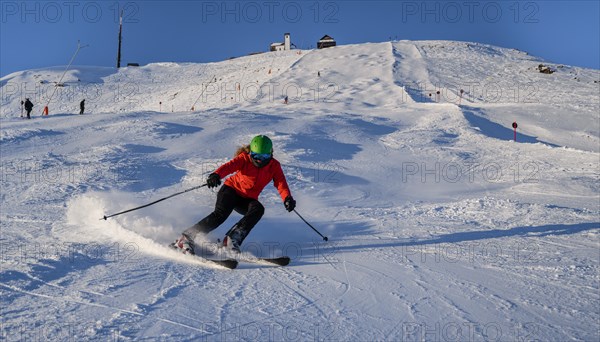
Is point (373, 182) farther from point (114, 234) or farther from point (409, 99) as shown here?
point (409, 99)

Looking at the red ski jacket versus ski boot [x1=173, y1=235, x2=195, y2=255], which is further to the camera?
the red ski jacket

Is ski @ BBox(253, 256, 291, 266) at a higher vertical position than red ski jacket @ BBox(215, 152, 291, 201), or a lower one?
lower

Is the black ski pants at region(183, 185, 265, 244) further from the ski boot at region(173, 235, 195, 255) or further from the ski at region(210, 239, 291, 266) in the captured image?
the ski at region(210, 239, 291, 266)

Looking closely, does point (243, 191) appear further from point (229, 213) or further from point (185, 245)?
point (185, 245)

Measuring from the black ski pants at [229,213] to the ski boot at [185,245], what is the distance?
7 centimetres

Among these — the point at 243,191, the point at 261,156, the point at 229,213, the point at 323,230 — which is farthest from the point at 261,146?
the point at 323,230

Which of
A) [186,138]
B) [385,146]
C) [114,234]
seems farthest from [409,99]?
[114,234]

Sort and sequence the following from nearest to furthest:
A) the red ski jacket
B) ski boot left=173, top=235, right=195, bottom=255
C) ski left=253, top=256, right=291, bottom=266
→ ski left=253, top=256, right=291, bottom=266, ski boot left=173, top=235, right=195, bottom=255, the red ski jacket

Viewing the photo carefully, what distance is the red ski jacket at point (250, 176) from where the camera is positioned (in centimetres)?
555

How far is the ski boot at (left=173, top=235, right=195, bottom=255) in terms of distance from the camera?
4.94m

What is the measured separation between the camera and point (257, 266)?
4.75m

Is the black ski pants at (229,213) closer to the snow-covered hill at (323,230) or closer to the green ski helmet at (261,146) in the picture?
the snow-covered hill at (323,230)

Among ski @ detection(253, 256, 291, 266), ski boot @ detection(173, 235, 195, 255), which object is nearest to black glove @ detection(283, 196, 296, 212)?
ski @ detection(253, 256, 291, 266)

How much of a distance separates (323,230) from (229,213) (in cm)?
159
